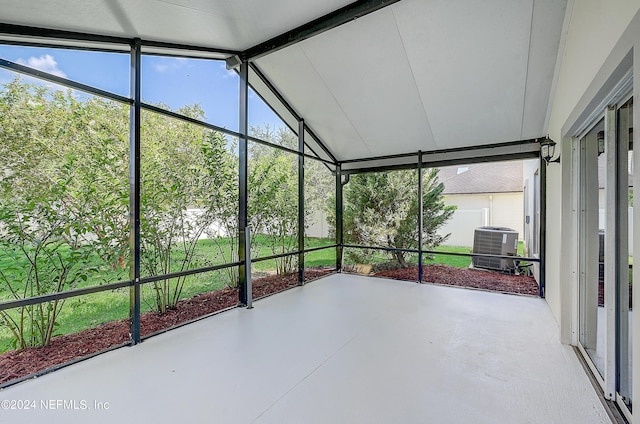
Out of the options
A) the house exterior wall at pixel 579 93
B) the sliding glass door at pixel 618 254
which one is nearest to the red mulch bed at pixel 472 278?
the house exterior wall at pixel 579 93

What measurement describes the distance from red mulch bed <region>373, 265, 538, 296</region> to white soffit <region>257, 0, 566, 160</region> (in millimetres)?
2794

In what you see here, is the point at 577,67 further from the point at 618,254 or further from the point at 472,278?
the point at 472,278

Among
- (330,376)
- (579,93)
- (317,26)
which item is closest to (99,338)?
(330,376)

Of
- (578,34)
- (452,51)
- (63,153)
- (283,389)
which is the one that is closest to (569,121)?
(578,34)

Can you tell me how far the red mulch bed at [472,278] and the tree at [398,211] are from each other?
1.50ft

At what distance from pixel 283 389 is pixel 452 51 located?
408 centimetres

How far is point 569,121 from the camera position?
2773 mm

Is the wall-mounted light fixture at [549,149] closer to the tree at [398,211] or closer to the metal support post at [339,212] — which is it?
the tree at [398,211]

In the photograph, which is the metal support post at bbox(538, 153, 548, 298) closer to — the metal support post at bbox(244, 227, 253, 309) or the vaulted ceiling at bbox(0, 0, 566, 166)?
the vaulted ceiling at bbox(0, 0, 566, 166)

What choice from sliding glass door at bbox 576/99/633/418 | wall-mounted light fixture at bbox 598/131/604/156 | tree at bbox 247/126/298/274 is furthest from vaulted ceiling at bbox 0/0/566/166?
sliding glass door at bbox 576/99/633/418

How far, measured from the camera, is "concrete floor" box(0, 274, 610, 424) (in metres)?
1.94

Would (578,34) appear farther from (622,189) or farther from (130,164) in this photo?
(130,164)

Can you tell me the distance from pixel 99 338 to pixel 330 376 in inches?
101

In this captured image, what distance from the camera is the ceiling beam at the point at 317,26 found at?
9.96 ft
